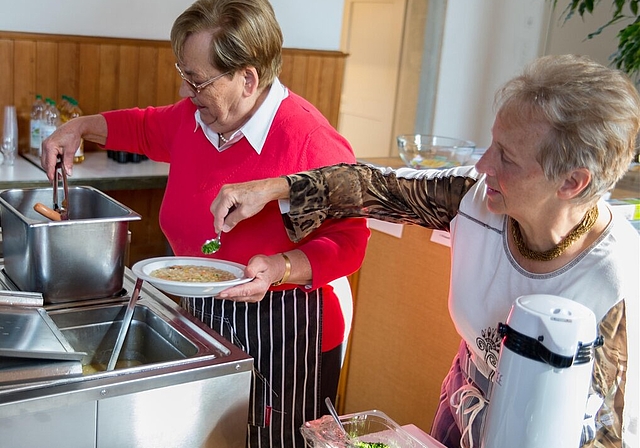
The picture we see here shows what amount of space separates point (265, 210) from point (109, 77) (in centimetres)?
201

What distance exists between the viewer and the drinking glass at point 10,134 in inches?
122

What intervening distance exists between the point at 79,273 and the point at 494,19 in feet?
11.5

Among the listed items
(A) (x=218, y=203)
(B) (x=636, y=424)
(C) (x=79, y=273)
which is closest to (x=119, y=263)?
(C) (x=79, y=273)

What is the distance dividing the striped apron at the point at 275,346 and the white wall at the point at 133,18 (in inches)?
74.8

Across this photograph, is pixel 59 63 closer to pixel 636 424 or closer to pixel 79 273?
pixel 79 273

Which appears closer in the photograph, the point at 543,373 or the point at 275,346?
the point at 543,373

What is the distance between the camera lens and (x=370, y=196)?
1597 mm

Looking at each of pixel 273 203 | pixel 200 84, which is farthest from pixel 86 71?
pixel 273 203

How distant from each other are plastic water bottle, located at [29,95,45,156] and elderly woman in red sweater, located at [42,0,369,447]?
56.6 inches

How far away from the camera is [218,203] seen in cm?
147

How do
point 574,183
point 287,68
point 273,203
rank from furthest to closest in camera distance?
point 287,68
point 273,203
point 574,183

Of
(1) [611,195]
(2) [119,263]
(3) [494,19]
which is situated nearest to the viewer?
(2) [119,263]

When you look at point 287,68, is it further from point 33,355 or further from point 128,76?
point 33,355

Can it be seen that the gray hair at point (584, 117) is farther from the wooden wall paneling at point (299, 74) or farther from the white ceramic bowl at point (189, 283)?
the wooden wall paneling at point (299, 74)
